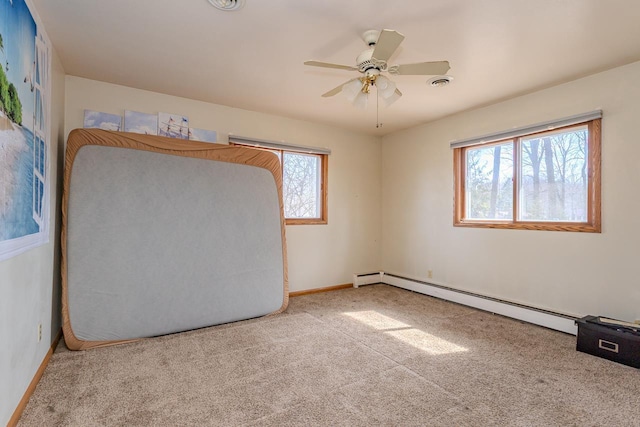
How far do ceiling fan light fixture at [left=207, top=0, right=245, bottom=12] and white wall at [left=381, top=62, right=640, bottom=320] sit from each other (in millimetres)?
3147

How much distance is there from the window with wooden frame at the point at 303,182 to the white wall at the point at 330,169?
106 mm

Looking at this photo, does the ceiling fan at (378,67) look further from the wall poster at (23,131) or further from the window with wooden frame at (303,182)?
the window with wooden frame at (303,182)

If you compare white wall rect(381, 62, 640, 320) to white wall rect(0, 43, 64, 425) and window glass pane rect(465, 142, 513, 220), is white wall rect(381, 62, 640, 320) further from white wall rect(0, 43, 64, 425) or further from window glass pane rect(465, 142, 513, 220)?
white wall rect(0, 43, 64, 425)

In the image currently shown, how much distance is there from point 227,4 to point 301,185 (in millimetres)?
2785

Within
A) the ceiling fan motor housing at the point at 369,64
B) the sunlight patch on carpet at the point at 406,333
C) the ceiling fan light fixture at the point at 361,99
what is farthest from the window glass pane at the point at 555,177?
the ceiling fan motor housing at the point at 369,64

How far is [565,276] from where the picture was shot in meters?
3.17

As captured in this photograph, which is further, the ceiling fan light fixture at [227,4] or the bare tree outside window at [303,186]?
the bare tree outside window at [303,186]

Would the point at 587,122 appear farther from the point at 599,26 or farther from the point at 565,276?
the point at 565,276

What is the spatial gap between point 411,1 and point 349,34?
0.51m

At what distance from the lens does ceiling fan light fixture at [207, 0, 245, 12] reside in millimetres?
1991

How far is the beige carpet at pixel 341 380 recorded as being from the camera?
178 cm

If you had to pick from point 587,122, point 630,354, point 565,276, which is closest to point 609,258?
point 565,276

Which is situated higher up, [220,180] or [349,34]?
[349,34]

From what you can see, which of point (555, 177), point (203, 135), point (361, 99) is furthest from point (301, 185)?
point (555, 177)
